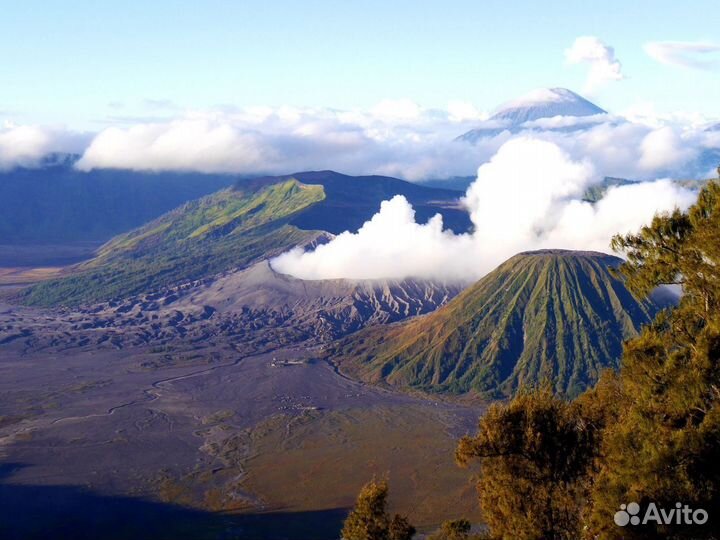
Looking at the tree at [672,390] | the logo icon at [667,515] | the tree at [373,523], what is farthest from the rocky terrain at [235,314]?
the logo icon at [667,515]

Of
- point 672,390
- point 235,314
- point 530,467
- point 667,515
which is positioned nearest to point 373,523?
point 530,467

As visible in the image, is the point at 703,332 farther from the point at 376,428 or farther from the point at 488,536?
the point at 376,428

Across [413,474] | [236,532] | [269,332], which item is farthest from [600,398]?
[269,332]

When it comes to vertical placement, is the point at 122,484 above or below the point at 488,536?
below

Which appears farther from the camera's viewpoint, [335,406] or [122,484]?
[335,406]

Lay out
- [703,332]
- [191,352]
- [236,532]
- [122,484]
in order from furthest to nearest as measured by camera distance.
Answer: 1. [191,352]
2. [122,484]
3. [236,532]
4. [703,332]

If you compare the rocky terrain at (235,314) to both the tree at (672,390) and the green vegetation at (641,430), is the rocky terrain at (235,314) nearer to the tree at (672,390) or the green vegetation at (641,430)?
the green vegetation at (641,430)
